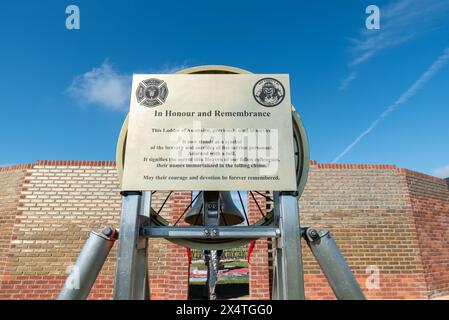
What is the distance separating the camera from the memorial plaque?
2297mm

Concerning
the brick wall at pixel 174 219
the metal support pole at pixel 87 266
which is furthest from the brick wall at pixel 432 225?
the metal support pole at pixel 87 266

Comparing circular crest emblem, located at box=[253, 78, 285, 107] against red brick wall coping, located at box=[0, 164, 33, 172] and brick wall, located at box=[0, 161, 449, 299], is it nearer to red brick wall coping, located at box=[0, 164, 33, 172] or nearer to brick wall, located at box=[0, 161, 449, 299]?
brick wall, located at box=[0, 161, 449, 299]

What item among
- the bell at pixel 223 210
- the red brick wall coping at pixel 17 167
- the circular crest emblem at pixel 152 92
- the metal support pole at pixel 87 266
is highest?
the red brick wall coping at pixel 17 167

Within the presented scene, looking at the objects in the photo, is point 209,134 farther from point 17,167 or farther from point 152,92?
point 17,167

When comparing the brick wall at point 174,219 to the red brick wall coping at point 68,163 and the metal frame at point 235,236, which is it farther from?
the metal frame at point 235,236

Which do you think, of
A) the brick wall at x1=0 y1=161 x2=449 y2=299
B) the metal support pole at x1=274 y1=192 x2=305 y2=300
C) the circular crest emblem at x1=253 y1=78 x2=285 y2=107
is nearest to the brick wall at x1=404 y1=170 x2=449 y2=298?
the brick wall at x1=0 y1=161 x2=449 y2=299

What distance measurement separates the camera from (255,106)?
2.46 m

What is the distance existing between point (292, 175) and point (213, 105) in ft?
2.95

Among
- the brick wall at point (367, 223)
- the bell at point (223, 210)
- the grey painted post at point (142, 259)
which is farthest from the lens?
the brick wall at point (367, 223)

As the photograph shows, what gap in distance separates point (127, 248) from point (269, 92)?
69.6 inches

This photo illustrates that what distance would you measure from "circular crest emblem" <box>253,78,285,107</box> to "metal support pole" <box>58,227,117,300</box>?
5.66 feet

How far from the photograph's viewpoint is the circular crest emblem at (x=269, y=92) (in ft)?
8.14

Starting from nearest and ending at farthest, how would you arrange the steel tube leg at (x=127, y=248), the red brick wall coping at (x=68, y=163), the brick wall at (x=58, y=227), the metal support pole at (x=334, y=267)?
the steel tube leg at (x=127, y=248) < the metal support pole at (x=334, y=267) < the brick wall at (x=58, y=227) < the red brick wall coping at (x=68, y=163)
